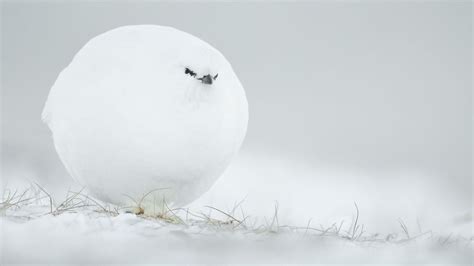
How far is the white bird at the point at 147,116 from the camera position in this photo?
4570 mm

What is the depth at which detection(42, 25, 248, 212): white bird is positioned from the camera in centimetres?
457

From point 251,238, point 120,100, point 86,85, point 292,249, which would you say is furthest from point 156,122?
point 292,249

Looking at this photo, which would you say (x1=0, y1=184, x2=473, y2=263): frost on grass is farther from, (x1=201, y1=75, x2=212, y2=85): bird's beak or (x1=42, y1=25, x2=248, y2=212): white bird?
(x1=201, y1=75, x2=212, y2=85): bird's beak

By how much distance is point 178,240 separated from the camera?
3492mm

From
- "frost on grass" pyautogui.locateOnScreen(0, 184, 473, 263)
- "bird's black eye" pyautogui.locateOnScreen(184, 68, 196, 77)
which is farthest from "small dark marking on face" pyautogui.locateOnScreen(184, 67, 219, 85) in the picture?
"frost on grass" pyautogui.locateOnScreen(0, 184, 473, 263)

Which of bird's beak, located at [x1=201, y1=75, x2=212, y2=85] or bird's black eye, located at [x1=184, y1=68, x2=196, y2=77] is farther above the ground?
bird's black eye, located at [x1=184, y1=68, x2=196, y2=77]

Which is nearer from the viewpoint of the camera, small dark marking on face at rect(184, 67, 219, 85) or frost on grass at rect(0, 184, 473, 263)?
frost on grass at rect(0, 184, 473, 263)

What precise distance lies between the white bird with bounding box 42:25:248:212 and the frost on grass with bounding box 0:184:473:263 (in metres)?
0.25

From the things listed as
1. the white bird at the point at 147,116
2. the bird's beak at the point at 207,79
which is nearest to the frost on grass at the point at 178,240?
the white bird at the point at 147,116

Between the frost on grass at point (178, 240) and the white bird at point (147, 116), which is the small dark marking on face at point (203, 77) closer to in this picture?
the white bird at point (147, 116)

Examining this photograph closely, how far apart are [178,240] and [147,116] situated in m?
1.37

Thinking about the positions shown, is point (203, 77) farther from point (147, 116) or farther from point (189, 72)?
point (147, 116)

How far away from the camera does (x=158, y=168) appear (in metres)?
4.64

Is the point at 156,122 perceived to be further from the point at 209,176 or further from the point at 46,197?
the point at 46,197
